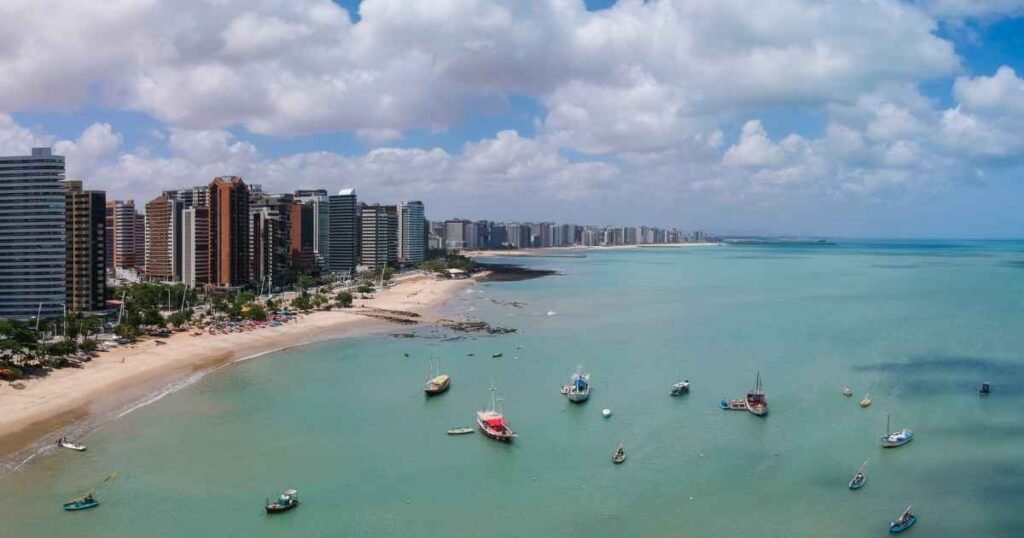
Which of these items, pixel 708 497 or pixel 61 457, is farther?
pixel 61 457

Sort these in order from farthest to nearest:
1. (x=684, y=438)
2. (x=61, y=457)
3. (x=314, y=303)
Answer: (x=314, y=303)
(x=684, y=438)
(x=61, y=457)

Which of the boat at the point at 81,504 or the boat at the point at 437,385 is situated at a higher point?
the boat at the point at 437,385

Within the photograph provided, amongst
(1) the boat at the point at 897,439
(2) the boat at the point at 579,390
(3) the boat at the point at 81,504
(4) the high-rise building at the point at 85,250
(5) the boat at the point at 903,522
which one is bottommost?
(3) the boat at the point at 81,504

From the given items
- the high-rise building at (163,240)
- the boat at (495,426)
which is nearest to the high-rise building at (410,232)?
the high-rise building at (163,240)

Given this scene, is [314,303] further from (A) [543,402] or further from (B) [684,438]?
(B) [684,438]

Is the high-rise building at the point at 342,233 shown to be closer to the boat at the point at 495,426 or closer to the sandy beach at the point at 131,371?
the sandy beach at the point at 131,371

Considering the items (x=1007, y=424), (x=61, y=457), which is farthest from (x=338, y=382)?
(x=1007, y=424)
